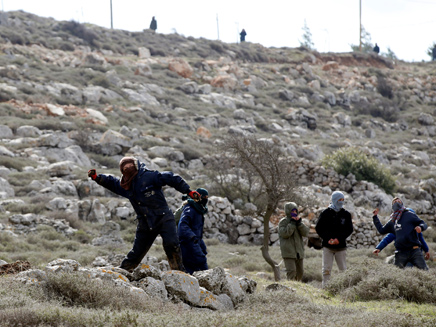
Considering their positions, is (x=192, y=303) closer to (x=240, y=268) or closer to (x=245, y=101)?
(x=240, y=268)

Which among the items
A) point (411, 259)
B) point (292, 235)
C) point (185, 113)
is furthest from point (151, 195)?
point (185, 113)

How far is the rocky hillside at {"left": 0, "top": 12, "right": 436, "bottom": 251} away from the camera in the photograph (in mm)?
15820

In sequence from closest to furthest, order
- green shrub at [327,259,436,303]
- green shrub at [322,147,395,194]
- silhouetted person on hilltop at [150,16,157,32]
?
1. green shrub at [327,259,436,303]
2. green shrub at [322,147,395,194]
3. silhouetted person on hilltop at [150,16,157,32]

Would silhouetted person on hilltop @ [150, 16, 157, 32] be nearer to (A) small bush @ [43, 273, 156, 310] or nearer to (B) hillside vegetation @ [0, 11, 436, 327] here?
(B) hillside vegetation @ [0, 11, 436, 327]

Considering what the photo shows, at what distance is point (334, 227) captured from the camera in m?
7.90

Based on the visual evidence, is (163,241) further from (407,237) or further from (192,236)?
(407,237)

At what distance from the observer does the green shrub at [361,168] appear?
20.7 metres

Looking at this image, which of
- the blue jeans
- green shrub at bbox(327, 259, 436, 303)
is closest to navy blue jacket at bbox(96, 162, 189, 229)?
→ green shrub at bbox(327, 259, 436, 303)

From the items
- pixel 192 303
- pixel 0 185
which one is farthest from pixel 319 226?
pixel 0 185

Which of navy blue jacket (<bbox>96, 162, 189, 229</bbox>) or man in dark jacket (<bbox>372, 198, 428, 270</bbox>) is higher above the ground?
navy blue jacket (<bbox>96, 162, 189, 229</bbox>)

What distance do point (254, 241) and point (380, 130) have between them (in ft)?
86.7

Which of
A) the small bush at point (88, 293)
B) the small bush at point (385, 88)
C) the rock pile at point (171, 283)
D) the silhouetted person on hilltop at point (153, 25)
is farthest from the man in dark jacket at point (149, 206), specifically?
the silhouetted person on hilltop at point (153, 25)

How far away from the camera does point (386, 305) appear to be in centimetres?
593

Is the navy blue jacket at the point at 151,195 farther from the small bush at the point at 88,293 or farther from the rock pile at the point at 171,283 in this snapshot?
the small bush at the point at 88,293
